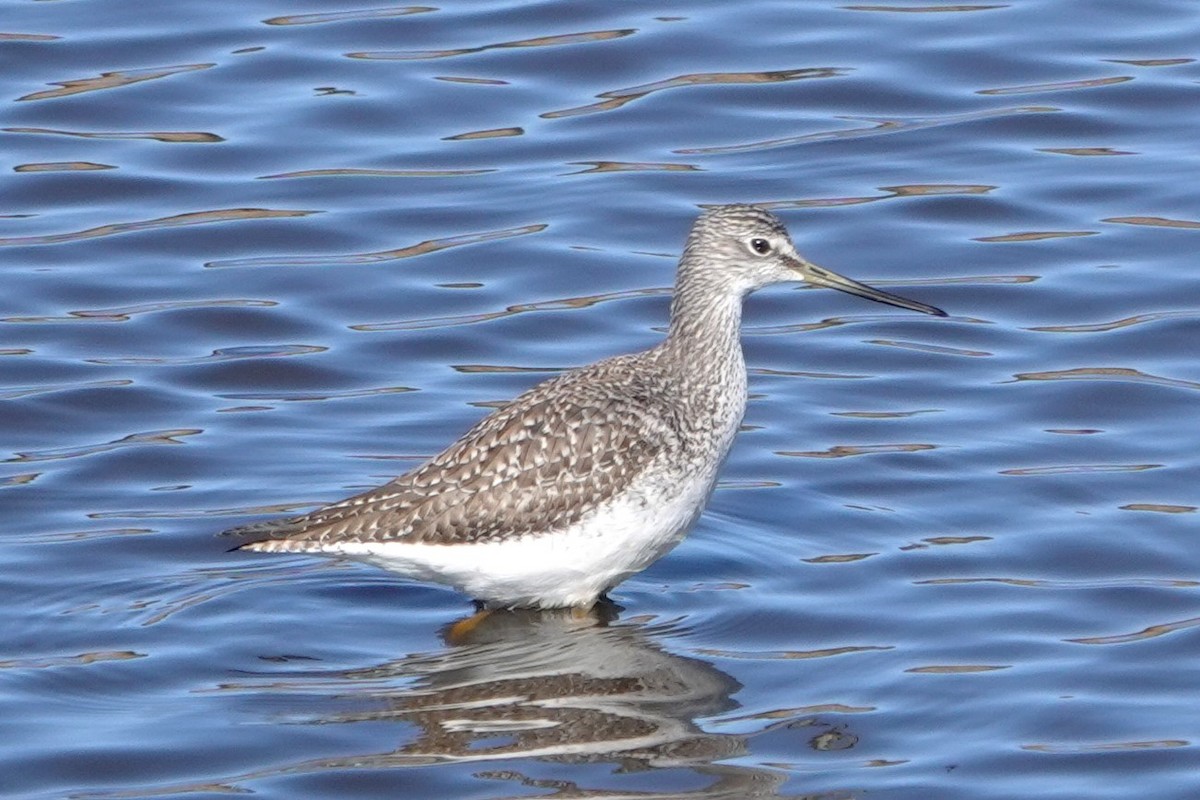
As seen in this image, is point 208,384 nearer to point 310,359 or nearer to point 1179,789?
point 310,359

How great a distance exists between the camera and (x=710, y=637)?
10547mm

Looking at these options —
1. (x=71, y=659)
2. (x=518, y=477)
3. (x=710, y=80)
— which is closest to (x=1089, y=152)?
(x=710, y=80)

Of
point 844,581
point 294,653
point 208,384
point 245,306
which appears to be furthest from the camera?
point 245,306

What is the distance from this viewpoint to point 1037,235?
15.2m

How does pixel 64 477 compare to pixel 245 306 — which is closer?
pixel 64 477

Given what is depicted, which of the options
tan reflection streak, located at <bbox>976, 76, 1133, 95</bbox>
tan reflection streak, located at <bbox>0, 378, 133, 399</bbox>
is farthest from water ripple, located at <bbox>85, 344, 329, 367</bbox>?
tan reflection streak, located at <bbox>976, 76, 1133, 95</bbox>

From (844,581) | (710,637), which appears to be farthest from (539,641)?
(844,581)

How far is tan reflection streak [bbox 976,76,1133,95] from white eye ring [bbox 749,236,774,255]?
671 cm

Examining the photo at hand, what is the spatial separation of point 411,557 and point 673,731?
147 cm

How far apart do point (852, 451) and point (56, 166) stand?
662 centimetres

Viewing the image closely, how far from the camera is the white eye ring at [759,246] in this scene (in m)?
11.2

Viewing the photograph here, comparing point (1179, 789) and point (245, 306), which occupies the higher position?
Result: point (245, 306)

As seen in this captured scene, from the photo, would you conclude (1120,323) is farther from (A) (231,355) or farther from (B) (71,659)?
(B) (71,659)

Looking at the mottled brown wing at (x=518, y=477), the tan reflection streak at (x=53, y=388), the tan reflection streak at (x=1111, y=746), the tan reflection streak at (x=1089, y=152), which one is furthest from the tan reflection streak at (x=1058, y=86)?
the tan reflection streak at (x=1111, y=746)
